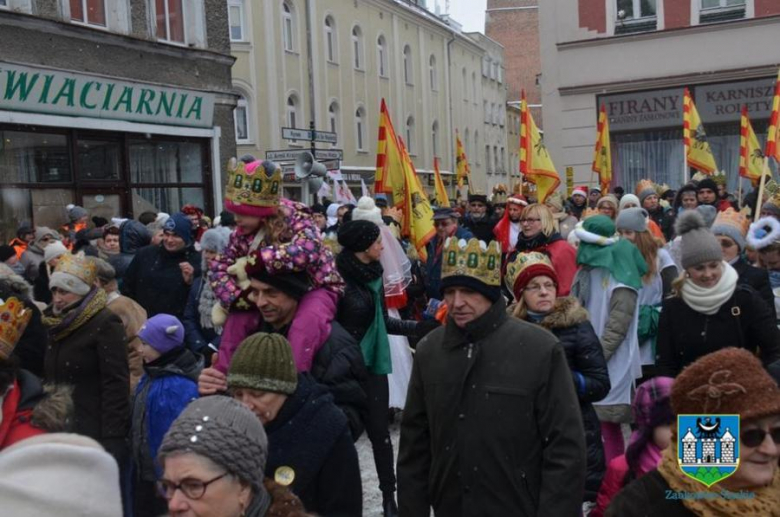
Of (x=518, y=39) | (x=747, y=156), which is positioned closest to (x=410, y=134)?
(x=518, y=39)

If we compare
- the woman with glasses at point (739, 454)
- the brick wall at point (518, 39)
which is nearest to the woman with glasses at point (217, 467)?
the woman with glasses at point (739, 454)

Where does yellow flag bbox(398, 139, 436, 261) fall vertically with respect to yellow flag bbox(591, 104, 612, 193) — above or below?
below

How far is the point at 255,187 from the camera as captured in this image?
4.41 meters

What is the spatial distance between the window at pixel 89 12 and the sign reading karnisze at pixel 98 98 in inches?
40.9

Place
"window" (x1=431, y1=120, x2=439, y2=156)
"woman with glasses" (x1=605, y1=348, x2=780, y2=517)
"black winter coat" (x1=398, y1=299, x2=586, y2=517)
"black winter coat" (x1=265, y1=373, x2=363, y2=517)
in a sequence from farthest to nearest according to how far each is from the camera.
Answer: "window" (x1=431, y1=120, x2=439, y2=156) → "black winter coat" (x1=398, y1=299, x2=586, y2=517) → "black winter coat" (x1=265, y1=373, x2=363, y2=517) → "woman with glasses" (x1=605, y1=348, x2=780, y2=517)

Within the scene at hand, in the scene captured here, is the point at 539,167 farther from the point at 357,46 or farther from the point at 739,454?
the point at 357,46

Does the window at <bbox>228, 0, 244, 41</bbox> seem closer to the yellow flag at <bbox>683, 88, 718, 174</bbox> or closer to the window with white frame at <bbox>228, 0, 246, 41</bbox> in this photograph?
the window with white frame at <bbox>228, 0, 246, 41</bbox>

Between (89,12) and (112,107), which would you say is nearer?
(89,12)

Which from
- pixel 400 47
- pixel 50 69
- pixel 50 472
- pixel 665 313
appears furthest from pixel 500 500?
pixel 400 47

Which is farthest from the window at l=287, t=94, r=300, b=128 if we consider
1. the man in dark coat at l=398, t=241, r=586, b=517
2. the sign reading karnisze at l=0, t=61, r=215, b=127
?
the man in dark coat at l=398, t=241, r=586, b=517

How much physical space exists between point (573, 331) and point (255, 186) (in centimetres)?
176

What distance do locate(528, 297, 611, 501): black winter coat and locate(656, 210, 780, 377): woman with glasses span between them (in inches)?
17.8

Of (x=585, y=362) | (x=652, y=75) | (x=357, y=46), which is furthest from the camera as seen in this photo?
(x=357, y=46)

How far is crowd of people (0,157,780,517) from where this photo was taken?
2.49 m
